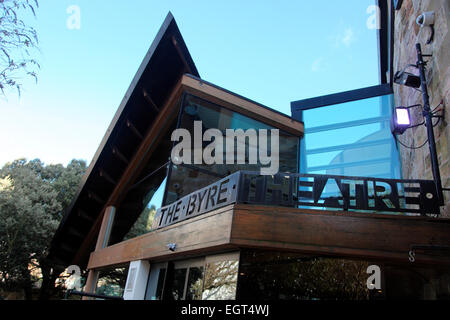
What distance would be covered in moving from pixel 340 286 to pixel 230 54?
16.1m

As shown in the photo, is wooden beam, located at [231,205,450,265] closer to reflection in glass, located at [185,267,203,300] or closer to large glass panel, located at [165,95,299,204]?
reflection in glass, located at [185,267,203,300]

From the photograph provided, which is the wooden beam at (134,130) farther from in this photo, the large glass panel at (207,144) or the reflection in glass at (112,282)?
the reflection in glass at (112,282)

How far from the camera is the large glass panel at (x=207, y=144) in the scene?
6.31 meters

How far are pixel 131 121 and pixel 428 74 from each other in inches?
224

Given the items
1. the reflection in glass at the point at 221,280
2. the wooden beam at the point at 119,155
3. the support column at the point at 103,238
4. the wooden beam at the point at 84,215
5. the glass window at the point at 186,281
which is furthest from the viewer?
the wooden beam at the point at 84,215

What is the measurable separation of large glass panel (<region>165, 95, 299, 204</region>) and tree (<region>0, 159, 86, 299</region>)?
9.17 meters

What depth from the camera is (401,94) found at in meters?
6.49

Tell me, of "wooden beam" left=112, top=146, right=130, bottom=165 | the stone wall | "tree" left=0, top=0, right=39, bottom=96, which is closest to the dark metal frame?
the stone wall

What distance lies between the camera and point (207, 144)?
6906 millimetres

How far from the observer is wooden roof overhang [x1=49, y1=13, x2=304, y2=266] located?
6957 mm

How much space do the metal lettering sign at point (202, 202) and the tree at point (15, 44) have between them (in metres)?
2.34

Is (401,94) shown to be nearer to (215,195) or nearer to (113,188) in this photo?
(215,195)

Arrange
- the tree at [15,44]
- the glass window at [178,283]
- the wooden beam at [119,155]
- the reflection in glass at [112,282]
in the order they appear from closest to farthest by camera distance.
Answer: the tree at [15,44] < the glass window at [178,283] < the reflection in glass at [112,282] < the wooden beam at [119,155]

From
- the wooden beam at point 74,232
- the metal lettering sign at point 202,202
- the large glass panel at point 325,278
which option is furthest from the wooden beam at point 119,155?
Result: the large glass panel at point 325,278
